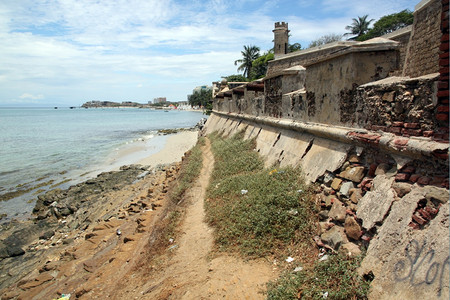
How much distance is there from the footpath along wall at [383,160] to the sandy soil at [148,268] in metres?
1.31

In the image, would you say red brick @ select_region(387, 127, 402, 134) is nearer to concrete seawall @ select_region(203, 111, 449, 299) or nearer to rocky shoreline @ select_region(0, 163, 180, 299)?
concrete seawall @ select_region(203, 111, 449, 299)

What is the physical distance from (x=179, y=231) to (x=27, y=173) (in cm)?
1721

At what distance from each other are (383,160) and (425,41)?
4.00 m

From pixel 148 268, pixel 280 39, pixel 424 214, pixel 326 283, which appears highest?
pixel 280 39

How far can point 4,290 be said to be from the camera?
6.75 metres

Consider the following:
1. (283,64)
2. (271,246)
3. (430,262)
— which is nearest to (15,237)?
(271,246)

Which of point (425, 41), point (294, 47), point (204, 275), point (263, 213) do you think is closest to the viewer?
point (204, 275)

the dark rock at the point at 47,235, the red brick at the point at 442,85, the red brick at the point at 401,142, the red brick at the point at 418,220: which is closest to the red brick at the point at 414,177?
the red brick at the point at 401,142

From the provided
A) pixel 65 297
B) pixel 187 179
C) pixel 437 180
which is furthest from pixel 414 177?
pixel 187 179

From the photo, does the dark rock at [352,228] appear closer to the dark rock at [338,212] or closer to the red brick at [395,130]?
the dark rock at [338,212]

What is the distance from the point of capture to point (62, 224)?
10.8 m

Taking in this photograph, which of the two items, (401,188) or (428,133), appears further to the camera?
(401,188)

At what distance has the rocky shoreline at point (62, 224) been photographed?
7232 mm

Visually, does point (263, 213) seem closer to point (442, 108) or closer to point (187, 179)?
point (442, 108)
